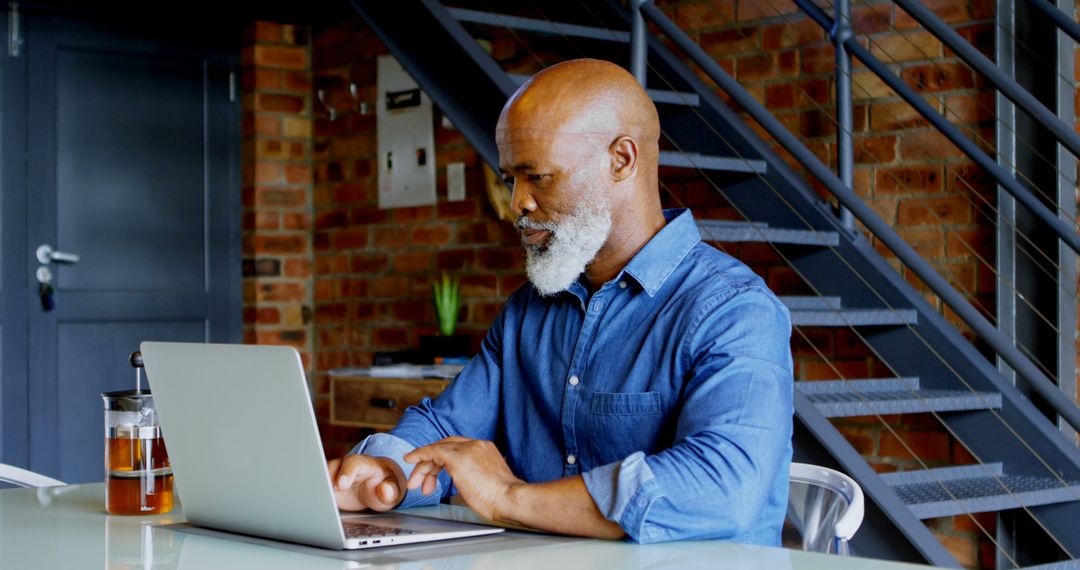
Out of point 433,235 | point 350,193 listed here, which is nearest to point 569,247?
point 433,235

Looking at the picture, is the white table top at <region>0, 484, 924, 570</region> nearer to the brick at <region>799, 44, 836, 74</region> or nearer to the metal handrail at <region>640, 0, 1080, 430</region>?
the metal handrail at <region>640, 0, 1080, 430</region>

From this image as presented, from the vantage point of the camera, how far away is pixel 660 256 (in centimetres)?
189

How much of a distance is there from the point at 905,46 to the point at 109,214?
2.96 m

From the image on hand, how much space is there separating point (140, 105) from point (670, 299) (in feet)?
12.2

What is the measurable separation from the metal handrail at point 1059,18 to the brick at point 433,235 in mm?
2523

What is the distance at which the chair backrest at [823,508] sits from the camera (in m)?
1.68

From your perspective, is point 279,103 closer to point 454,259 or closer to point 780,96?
point 454,259

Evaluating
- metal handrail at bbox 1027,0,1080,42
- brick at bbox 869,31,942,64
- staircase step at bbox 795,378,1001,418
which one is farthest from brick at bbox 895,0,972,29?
staircase step at bbox 795,378,1001,418

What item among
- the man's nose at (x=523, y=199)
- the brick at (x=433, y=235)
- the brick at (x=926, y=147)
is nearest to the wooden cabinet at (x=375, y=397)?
the brick at (x=433, y=235)

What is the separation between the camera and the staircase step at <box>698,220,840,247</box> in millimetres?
3051

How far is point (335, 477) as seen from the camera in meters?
1.71

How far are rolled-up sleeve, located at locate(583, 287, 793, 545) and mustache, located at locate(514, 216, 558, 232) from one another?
0.29 m

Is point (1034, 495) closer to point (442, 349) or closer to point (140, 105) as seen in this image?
point (442, 349)

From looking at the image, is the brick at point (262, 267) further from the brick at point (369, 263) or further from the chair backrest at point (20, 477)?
the chair backrest at point (20, 477)
